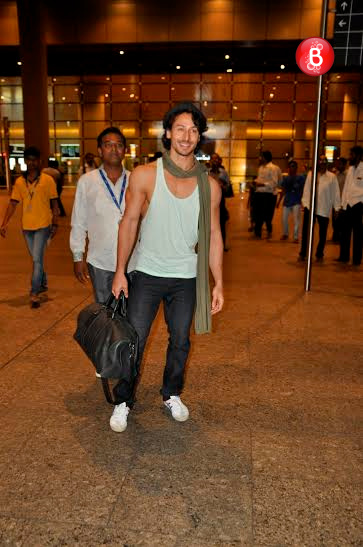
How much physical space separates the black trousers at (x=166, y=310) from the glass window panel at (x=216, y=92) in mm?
28204

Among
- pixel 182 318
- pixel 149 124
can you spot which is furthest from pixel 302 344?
pixel 149 124

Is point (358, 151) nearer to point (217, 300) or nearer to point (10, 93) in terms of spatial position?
point (217, 300)

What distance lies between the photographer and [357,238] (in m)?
9.19

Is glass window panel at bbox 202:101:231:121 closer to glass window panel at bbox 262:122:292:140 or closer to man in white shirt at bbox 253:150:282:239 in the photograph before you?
glass window panel at bbox 262:122:292:140

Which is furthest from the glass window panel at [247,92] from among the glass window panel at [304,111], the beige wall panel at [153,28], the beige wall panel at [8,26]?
the beige wall panel at [8,26]

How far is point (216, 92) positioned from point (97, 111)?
22.6ft

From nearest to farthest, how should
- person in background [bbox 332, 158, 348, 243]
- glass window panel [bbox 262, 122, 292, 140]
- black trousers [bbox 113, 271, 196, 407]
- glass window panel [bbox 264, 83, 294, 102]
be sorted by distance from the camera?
black trousers [bbox 113, 271, 196, 407] → person in background [bbox 332, 158, 348, 243] → glass window panel [bbox 264, 83, 294, 102] → glass window panel [bbox 262, 122, 292, 140]

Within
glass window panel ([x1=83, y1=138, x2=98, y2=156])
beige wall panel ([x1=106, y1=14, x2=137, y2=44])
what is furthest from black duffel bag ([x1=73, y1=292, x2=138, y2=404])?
glass window panel ([x1=83, y1=138, x2=98, y2=156])

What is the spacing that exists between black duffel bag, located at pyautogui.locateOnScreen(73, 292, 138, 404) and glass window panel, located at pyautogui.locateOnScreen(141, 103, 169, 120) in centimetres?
2883

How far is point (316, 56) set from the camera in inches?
263

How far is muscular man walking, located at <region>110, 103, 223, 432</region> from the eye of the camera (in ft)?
10.4

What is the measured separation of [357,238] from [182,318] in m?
6.56

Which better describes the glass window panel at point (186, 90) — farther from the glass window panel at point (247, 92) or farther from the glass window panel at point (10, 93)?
the glass window panel at point (10, 93)

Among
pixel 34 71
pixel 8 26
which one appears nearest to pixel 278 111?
pixel 34 71
